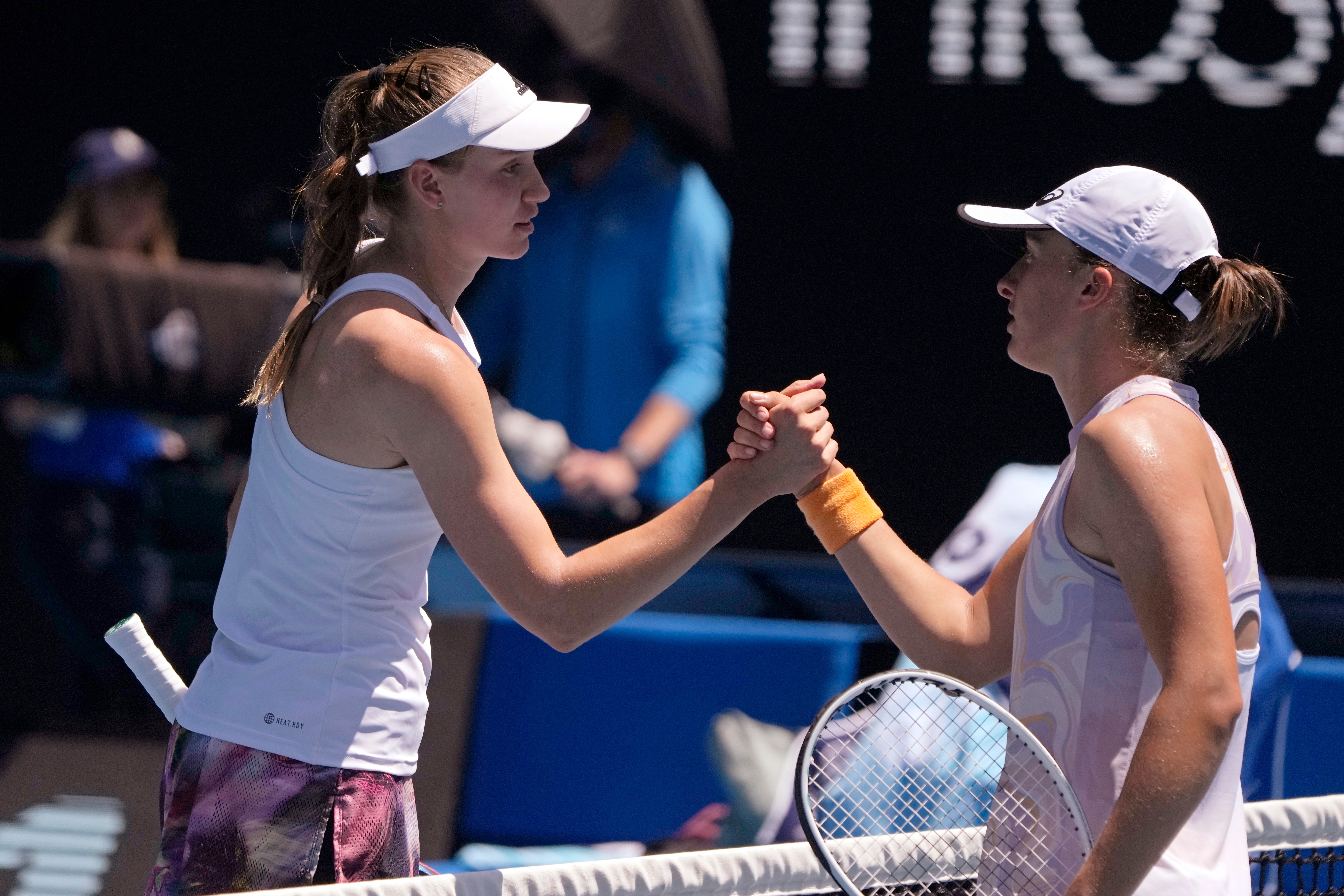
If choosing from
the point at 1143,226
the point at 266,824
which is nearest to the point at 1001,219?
the point at 1143,226

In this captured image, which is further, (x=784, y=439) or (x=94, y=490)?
(x=94, y=490)

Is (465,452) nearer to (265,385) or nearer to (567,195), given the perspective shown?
(265,385)

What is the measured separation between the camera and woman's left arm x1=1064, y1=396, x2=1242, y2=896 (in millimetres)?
1319

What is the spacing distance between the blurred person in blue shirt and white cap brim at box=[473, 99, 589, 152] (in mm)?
2541

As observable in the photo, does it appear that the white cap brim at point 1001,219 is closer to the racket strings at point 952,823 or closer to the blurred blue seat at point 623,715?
the racket strings at point 952,823

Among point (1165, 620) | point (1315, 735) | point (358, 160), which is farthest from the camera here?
point (1315, 735)

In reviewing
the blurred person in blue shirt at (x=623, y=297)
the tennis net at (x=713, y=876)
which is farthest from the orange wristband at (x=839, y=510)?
the blurred person in blue shirt at (x=623, y=297)

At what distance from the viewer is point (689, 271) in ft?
14.2

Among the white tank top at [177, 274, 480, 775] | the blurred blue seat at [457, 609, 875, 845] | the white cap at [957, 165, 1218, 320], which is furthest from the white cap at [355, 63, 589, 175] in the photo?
the blurred blue seat at [457, 609, 875, 845]

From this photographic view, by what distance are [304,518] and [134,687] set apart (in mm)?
3437

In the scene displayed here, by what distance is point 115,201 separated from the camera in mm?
4426

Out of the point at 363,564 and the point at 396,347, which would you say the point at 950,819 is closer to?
the point at 363,564

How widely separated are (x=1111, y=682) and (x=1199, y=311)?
48cm

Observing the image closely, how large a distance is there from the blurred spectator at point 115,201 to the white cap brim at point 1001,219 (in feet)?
11.3
